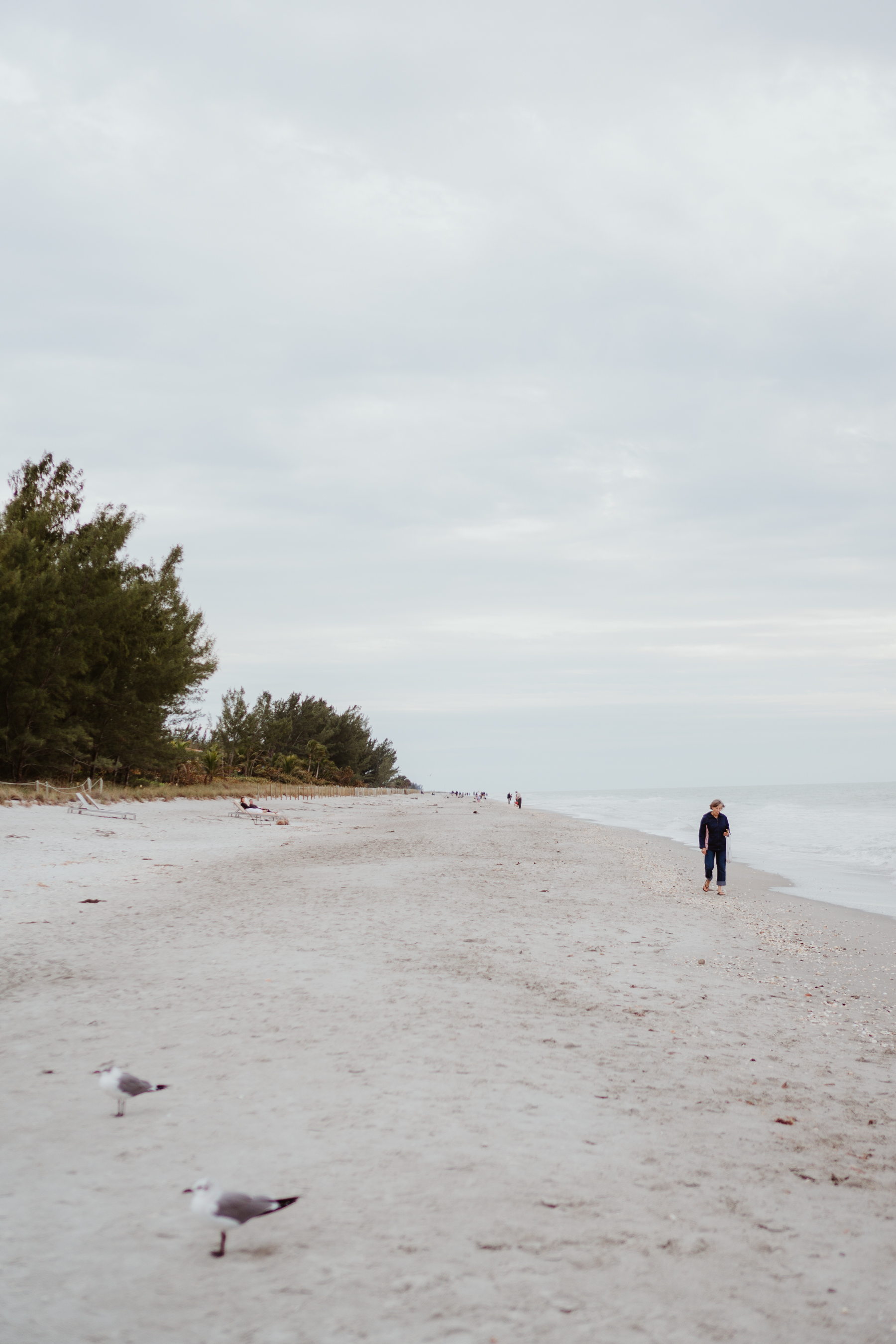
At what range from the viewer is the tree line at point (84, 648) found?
1169 inches

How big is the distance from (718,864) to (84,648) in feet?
83.1

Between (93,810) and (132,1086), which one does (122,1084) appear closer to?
(132,1086)

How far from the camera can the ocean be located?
60.0 ft

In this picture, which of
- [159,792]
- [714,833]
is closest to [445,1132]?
[714,833]

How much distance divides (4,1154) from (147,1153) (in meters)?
0.66

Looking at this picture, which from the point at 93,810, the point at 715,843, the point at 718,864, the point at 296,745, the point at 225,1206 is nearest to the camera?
the point at 225,1206

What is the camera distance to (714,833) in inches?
623

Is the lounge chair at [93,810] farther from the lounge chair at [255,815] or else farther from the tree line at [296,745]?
the tree line at [296,745]

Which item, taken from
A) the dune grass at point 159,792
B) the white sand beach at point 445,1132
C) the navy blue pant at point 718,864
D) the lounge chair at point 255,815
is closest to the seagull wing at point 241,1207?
the white sand beach at point 445,1132

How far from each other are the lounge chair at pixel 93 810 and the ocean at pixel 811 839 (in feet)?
51.9

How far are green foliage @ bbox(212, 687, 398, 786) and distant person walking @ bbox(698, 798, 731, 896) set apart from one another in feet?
164

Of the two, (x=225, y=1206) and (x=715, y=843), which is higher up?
(x=715, y=843)

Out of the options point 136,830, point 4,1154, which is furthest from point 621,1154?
point 136,830

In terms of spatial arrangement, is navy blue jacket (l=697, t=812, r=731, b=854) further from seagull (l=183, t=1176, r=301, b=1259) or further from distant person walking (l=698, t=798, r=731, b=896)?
seagull (l=183, t=1176, r=301, b=1259)
